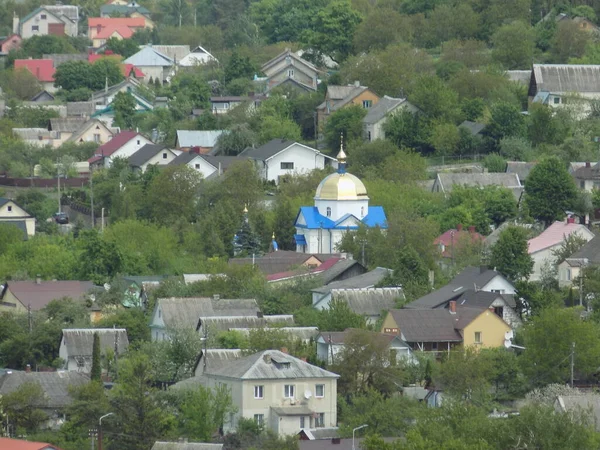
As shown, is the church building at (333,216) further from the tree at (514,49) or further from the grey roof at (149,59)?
the grey roof at (149,59)

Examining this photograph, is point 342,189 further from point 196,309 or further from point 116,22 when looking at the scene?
point 116,22

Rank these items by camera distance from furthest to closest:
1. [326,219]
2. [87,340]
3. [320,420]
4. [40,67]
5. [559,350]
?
[40,67]
[326,219]
[87,340]
[559,350]
[320,420]

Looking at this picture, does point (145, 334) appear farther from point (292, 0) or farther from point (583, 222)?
point (292, 0)

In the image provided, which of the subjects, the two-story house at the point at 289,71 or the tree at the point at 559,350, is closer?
the tree at the point at 559,350

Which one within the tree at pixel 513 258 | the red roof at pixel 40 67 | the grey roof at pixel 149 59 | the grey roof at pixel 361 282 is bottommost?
the grey roof at pixel 361 282

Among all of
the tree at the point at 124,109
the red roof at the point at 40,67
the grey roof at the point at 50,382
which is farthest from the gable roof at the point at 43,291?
the red roof at the point at 40,67

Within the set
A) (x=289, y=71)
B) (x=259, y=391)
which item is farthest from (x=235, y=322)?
(x=289, y=71)
